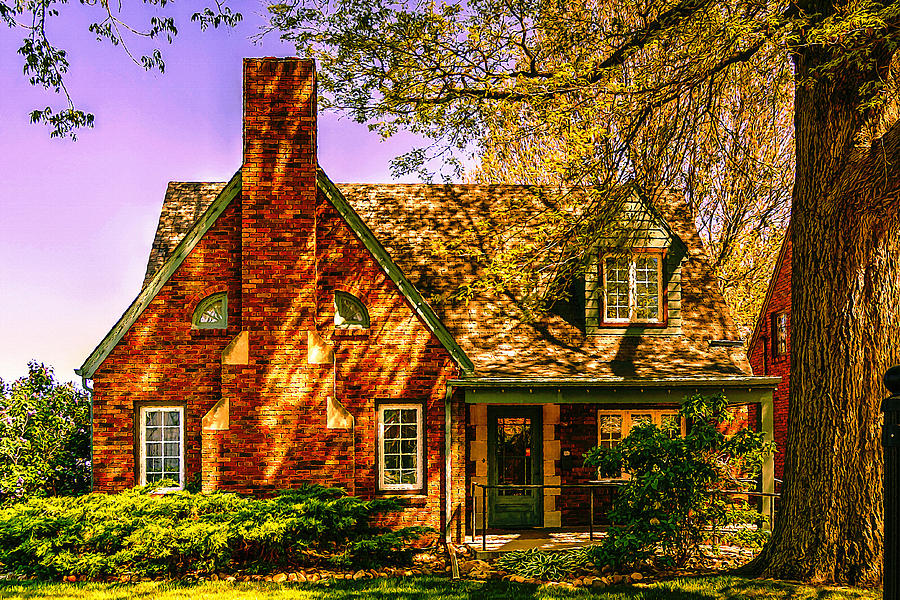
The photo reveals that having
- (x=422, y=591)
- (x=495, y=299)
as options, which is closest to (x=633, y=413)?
(x=495, y=299)

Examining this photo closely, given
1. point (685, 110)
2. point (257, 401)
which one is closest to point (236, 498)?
point (257, 401)

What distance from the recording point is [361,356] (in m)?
14.4

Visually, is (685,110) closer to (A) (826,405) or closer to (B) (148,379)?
(A) (826,405)

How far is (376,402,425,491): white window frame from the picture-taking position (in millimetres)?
14344

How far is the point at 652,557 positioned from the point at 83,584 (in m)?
7.96

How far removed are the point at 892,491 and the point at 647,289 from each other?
44.2 feet

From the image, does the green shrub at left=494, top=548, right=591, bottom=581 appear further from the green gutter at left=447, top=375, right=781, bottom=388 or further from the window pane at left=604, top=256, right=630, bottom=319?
the window pane at left=604, top=256, right=630, bottom=319

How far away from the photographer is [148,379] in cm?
1380

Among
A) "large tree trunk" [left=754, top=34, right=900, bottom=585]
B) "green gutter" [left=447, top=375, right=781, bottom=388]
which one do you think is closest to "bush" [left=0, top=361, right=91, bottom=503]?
"green gutter" [left=447, top=375, right=781, bottom=388]

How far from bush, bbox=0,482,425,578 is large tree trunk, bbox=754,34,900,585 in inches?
221

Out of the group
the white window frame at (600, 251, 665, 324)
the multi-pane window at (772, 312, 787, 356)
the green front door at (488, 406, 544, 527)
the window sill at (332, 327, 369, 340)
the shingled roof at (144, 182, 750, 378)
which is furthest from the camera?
the multi-pane window at (772, 312, 787, 356)

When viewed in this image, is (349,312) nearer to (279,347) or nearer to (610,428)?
(279,347)

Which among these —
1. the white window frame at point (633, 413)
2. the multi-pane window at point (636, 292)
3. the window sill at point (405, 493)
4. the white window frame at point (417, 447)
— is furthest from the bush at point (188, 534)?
the multi-pane window at point (636, 292)

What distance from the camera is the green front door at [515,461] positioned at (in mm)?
16234
